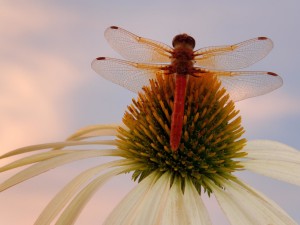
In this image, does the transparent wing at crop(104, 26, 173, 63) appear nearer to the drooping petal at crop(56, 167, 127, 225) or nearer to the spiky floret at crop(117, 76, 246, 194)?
the spiky floret at crop(117, 76, 246, 194)

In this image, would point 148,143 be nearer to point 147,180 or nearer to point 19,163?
point 147,180

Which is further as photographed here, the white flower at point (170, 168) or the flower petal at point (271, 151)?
the flower petal at point (271, 151)

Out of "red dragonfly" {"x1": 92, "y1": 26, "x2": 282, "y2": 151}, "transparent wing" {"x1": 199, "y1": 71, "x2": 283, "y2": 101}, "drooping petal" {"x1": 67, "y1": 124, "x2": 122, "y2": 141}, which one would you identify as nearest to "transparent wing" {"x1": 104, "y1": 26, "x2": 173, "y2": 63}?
"red dragonfly" {"x1": 92, "y1": 26, "x2": 282, "y2": 151}

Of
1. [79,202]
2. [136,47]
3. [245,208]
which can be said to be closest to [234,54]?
[136,47]

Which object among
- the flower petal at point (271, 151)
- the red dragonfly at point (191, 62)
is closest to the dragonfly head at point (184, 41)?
the red dragonfly at point (191, 62)

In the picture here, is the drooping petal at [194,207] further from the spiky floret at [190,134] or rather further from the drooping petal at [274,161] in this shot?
the drooping petal at [274,161]

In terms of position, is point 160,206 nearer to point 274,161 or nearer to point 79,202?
point 79,202
